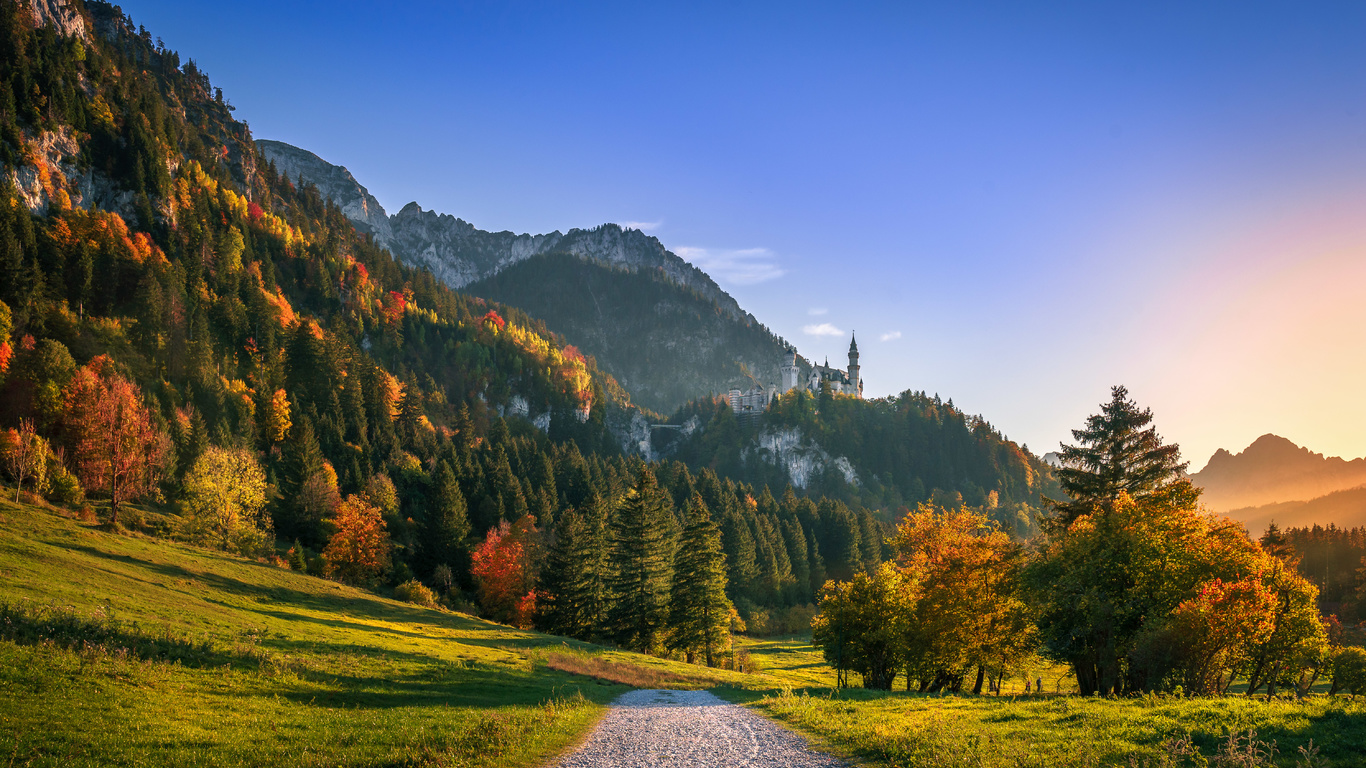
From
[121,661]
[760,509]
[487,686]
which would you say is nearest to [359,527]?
[487,686]

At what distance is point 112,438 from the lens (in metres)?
55.0

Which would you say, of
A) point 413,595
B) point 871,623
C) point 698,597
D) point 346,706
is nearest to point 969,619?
point 871,623

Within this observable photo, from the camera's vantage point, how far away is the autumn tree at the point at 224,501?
192 feet

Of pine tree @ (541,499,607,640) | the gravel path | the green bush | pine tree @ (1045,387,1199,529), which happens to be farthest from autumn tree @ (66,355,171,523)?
the green bush

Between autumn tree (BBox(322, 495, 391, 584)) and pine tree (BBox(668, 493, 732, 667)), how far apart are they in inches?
1368

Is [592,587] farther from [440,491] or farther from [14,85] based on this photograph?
[14,85]

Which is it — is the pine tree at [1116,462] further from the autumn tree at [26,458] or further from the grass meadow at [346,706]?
the autumn tree at [26,458]

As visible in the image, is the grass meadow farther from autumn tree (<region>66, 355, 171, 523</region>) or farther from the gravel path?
autumn tree (<region>66, 355, 171, 523</region>)

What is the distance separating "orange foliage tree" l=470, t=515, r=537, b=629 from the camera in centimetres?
7231

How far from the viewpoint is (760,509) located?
14088 cm

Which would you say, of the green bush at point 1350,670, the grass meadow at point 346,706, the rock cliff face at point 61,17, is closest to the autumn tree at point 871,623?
the grass meadow at point 346,706

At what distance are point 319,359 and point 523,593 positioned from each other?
81067 millimetres

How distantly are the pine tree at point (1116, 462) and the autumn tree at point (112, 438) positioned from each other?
72672 mm

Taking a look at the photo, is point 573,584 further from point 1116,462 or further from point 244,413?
point 244,413
